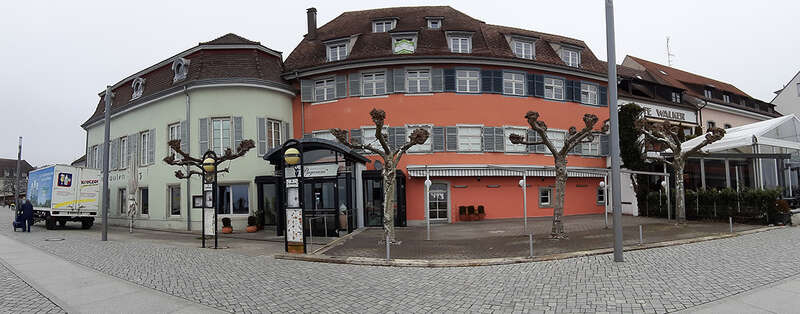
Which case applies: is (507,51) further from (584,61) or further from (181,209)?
(181,209)

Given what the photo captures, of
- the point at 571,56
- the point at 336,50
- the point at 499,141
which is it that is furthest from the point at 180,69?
the point at 571,56

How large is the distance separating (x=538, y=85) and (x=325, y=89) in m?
10.7

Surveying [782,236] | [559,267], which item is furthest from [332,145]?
[782,236]

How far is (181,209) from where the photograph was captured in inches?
815

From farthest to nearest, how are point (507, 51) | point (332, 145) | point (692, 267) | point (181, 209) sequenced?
point (507, 51), point (181, 209), point (332, 145), point (692, 267)

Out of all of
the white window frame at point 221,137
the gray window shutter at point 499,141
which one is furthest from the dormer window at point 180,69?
the gray window shutter at point 499,141

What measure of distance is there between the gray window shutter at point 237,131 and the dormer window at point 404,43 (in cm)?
803

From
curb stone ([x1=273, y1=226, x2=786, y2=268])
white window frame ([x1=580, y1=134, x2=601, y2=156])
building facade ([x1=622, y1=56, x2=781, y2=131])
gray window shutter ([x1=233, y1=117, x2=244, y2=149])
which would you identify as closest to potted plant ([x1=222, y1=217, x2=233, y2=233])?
gray window shutter ([x1=233, y1=117, x2=244, y2=149])

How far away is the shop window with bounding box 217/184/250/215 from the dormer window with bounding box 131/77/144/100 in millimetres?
8539

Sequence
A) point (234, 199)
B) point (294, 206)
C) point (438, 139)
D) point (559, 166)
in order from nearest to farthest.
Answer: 1. point (294, 206)
2. point (559, 166)
3. point (234, 199)
4. point (438, 139)

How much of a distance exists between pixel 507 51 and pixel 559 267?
15562 millimetres

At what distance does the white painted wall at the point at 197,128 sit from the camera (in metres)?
20.3

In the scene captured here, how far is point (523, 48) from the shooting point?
75.2 ft

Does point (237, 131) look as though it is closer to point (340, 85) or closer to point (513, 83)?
point (340, 85)
